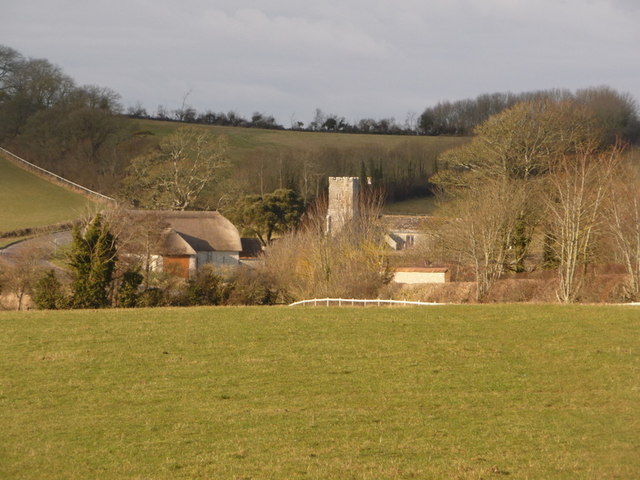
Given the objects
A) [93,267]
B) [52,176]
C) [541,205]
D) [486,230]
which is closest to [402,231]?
[541,205]

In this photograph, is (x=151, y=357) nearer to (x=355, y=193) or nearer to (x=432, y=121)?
(x=355, y=193)

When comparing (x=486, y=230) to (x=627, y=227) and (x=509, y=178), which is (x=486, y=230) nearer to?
(x=627, y=227)

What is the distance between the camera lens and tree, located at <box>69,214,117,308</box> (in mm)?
30344

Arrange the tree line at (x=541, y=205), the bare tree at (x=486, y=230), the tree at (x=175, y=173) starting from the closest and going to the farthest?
1. the tree line at (x=541, y=205)
2. the bare tree at (x=486, y=230)
3. the tree at (x=175, y=173)

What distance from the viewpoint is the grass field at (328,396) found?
10852 millimetres

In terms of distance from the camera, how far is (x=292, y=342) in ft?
59.8

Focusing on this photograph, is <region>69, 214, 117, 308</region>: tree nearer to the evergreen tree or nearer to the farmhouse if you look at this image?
the evergreen tree

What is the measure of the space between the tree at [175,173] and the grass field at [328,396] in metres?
47.8

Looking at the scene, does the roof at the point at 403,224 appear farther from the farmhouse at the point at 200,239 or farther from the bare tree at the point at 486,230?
the bare tree at the point at 486,230

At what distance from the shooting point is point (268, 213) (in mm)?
65688

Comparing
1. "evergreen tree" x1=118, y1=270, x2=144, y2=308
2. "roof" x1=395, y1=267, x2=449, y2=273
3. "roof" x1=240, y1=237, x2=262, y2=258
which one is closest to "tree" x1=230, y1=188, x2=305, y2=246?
"roof" x1=240, y1=237, x2=262, y2=258

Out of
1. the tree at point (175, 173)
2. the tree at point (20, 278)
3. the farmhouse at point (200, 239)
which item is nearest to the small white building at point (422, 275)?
the farmhouse at point (200, 239)

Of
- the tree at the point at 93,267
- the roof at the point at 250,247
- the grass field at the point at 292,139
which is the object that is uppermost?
the grass field at the point at 292,139

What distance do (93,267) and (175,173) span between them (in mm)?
39324
